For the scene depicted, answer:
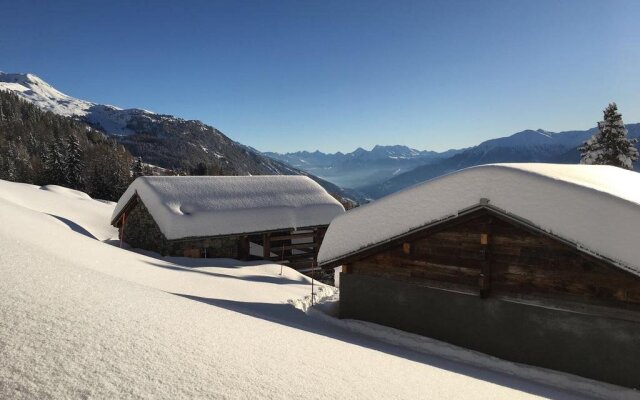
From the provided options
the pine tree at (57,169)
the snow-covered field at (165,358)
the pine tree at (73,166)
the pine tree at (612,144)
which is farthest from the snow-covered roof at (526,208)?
the pine tree at (57,169)

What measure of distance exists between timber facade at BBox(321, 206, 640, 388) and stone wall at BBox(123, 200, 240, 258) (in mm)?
9601

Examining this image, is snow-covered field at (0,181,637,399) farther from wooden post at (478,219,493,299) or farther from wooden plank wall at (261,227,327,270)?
wooden plank wall at (261,227,327,270)

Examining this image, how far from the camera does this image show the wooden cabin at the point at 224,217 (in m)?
17.3

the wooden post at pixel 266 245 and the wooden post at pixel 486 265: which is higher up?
the wooden post at pixel 486 265

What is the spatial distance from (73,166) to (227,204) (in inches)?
1845

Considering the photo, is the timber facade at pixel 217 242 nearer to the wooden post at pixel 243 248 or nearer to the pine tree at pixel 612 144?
the wooden post at pixel 243 248

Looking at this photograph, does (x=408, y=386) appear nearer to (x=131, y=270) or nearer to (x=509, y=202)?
(x=509, y=202)

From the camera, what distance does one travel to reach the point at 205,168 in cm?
8681

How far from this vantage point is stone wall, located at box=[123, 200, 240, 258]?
56.2 feet

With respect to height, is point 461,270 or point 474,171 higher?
point 474,171

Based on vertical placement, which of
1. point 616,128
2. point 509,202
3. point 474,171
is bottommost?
point 509,202

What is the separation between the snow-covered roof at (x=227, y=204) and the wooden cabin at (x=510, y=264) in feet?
31.0

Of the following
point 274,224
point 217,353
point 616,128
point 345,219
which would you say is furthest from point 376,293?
point 616,128

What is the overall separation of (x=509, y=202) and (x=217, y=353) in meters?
6.18
